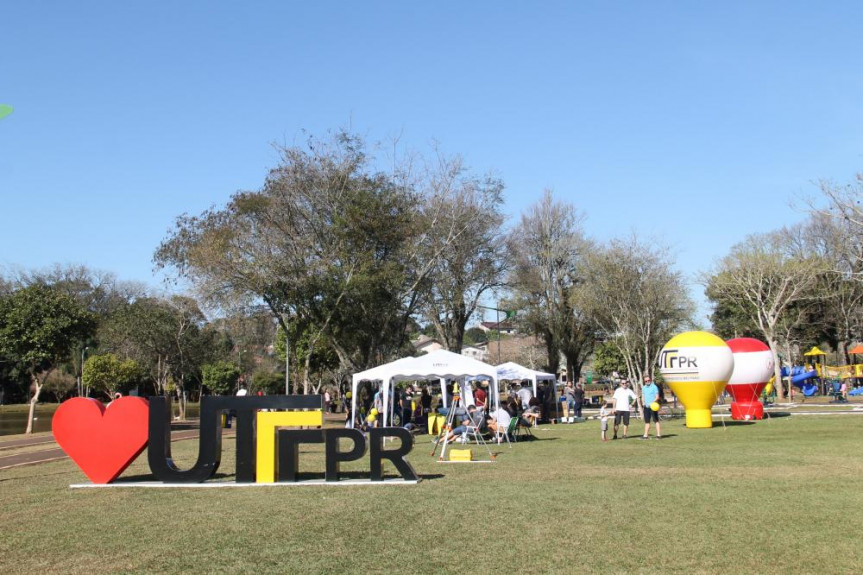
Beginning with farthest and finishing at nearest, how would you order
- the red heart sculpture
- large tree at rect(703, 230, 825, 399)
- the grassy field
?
large tree at rect(703, 230, 825, 399) → the red heart sculpture → the grassy field

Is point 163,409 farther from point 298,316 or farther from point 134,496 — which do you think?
point 298,316

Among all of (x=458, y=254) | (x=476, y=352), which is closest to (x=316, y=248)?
(x=458, y=254)

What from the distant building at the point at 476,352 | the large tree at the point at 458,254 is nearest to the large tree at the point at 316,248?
the large tree at the point at 458,254

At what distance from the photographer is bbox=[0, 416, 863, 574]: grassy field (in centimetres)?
748

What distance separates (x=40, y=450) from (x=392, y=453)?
14.2 metres

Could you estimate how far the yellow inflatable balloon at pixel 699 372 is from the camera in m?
24.4

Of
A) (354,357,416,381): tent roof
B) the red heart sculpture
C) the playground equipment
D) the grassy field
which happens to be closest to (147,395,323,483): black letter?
the red heart sculpture

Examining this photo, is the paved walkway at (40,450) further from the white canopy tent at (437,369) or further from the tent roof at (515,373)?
the tent roof at (515,373)

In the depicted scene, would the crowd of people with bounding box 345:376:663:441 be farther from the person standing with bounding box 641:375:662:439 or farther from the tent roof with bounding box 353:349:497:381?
the tent roof with bounding box 353:349:497:381

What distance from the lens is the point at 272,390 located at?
61000mm

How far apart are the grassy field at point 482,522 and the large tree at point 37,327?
1662 centimetres

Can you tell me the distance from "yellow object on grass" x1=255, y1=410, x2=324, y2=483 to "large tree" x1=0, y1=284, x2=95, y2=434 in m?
19.9

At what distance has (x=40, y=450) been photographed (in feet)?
73.2

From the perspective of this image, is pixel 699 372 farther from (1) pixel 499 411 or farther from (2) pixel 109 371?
(2) pixel 109 371
